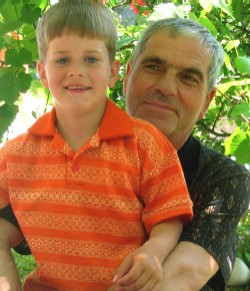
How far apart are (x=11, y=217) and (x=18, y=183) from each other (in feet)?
0.53

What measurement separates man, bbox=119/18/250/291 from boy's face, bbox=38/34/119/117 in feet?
1.62

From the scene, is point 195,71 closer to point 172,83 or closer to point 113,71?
point 172,83

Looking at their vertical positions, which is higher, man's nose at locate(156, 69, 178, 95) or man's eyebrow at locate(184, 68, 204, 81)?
man's eyebrow at locate(184, 68, 204, 81)

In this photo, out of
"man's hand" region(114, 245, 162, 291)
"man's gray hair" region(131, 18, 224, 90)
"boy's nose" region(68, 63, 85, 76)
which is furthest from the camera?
"man's gray hair" region(131, 18, 224, 90)

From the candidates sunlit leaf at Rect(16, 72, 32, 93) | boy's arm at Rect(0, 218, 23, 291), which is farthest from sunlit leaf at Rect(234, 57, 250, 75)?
boy's arm at Rect(0, 218, 23, 291)

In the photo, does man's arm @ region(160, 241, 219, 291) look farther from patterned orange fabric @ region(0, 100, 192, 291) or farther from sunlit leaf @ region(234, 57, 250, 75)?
sunlit leaf @ region(234, 57, 250, 75)

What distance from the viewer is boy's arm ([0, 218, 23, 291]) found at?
1468mm

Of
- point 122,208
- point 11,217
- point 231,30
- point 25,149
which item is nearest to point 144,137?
point 122,208

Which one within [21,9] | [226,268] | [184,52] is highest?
[21,9]

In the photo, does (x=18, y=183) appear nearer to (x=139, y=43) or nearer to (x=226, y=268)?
(x=226, y=268)

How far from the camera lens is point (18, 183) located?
4.87 ft

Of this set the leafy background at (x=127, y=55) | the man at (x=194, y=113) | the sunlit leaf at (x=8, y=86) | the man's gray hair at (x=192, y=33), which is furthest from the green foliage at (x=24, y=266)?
the sunlit leaf at (x=8, y=86)

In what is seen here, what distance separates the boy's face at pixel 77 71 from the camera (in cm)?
135

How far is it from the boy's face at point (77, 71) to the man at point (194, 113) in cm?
49
